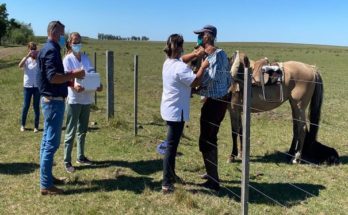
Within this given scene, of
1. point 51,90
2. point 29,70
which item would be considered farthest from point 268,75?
point 29,70

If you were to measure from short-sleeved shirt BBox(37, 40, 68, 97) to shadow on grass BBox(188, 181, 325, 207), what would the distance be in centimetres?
227

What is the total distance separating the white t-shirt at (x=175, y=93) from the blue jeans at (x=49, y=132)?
138 centimetres

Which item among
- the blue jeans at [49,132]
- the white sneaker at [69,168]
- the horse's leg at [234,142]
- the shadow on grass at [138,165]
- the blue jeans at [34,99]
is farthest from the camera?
the blue jeans at [34,99]

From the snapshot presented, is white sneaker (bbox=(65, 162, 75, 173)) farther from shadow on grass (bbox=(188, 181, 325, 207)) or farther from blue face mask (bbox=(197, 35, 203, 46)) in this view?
blue face mask (bbox=(197, 35, 203, 46))

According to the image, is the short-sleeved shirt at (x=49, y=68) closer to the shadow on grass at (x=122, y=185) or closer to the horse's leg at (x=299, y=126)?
the shadow on grass at (x=122, y=185)

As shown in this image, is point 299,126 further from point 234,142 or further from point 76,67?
point 76,67

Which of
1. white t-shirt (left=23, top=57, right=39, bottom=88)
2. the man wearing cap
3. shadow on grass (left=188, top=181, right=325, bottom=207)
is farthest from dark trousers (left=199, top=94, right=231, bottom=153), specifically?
white t-shirt (left=23, top=57, right=39, bottom=88)

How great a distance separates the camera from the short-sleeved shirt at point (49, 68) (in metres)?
5.39

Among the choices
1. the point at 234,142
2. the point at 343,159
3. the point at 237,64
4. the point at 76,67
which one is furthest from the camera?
the point at 343,159

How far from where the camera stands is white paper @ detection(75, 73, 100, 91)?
643cm

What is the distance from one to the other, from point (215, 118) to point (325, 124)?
6.88 m

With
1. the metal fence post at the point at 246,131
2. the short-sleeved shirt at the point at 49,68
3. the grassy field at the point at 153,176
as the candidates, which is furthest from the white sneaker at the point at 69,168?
the metal fence post at the point at 246,131

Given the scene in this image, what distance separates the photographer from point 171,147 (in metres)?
5.69

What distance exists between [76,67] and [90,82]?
0.98 ft
